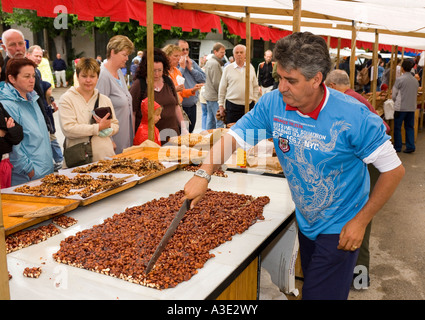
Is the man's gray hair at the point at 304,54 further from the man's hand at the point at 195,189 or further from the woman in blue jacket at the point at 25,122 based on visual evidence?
the woman in blue jacket at the point at 25,122

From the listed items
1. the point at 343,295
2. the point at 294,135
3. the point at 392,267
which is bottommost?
the point at 392,267

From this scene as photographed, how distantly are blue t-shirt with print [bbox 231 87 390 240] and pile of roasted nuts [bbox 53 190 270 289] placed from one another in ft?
1.35

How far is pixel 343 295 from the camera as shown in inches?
85.6

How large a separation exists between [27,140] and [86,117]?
54cm

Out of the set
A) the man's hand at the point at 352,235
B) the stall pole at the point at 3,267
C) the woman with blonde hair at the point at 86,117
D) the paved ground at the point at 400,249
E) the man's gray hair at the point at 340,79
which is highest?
the man's gray hair at the point at 340,79

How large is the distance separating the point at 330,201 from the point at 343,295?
1.63ft

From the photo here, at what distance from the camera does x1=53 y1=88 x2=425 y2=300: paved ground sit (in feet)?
12.1

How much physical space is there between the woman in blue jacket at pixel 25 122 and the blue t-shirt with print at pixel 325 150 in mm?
2031

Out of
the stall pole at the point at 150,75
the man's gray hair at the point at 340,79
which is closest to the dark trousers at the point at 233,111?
the stall pole at the point at 150,75

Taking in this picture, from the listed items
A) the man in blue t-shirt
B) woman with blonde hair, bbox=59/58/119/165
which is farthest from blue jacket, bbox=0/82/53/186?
the man in blue t-shirt

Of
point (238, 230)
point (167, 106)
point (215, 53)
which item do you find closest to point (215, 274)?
point (238, 230)

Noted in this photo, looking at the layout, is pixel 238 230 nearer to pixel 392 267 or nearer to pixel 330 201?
pixel 330 201

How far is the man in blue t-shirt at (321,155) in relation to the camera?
1.91 metres
